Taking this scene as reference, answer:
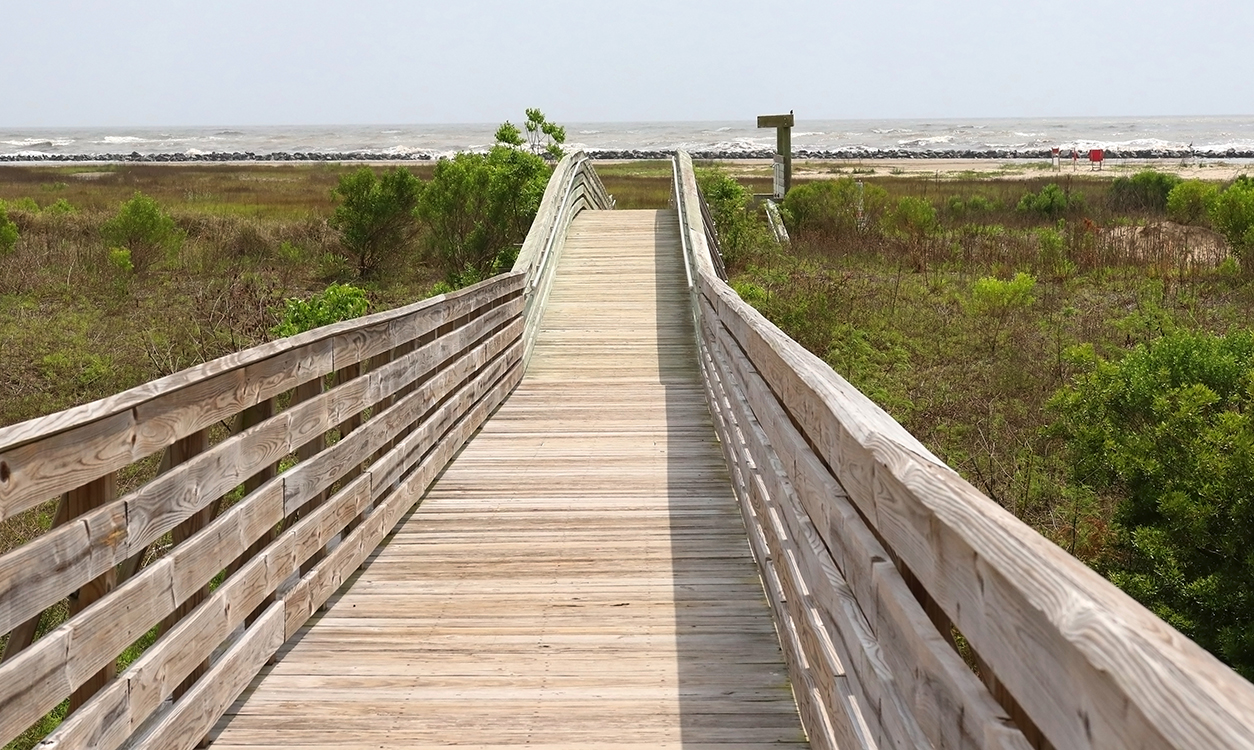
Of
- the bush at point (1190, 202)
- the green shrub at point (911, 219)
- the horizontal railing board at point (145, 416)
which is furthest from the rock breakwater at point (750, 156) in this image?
the horizontal railing board at point (145, 416)

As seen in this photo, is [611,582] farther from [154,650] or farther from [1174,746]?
[1174,746]

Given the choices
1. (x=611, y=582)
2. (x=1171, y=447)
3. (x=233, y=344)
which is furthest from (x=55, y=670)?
(x=233, y=344)

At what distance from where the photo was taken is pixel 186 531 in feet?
11.6

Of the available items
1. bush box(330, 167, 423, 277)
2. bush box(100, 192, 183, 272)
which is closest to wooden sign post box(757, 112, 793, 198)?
bush box(330, 167, 423, 277)

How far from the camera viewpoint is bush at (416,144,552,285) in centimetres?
1959

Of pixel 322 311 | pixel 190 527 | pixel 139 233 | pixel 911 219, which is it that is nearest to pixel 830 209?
pixel 911 219

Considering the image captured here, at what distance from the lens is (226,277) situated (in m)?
19.2

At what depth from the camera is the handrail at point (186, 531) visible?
2555mm

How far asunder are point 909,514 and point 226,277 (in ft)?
60.5

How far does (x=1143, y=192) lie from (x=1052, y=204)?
181 inches

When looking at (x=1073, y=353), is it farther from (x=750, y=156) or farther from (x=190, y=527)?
(x=750, y=156)

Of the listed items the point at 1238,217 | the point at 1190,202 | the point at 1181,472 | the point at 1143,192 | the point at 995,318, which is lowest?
the point at 995,318

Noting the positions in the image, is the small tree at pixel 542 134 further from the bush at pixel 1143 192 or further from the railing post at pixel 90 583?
the railing post at pixel 90 583

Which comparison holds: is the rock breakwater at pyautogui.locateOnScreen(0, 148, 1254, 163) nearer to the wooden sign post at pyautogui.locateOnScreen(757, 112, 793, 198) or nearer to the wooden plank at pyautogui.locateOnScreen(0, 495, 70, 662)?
the wooden sign post at pyautogui.locateOnScreen(757, 112, 793, 198)
